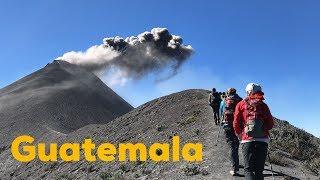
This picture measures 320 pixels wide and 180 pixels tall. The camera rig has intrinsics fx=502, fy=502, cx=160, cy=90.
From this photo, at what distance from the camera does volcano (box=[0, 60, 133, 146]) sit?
10456 cm

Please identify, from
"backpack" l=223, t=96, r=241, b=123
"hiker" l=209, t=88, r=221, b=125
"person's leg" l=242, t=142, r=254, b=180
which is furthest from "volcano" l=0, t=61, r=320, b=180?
"backpack" l=223, t=96, r=241, b=123

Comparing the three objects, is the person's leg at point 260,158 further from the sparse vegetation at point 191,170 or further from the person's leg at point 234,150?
the sparse vegetation at point 191,170

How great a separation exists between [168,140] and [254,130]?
19.7 metres

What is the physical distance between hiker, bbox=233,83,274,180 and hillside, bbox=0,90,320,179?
19.1ft

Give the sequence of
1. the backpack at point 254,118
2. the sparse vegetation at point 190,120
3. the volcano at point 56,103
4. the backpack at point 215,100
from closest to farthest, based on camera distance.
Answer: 1. the backpack at point 254,118
2. the backpack at point 215,100
3. the sparse vegetation at point 190,120
4. the volcano at point 56,103

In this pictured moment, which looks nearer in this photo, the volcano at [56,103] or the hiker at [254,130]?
the hiker at [254,130]

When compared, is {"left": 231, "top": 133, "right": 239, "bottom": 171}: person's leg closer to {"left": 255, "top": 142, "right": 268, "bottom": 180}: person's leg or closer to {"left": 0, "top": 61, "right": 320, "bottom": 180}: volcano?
{"left": 0, "top": 61, "right": 320, "bottom": 180}: volcano

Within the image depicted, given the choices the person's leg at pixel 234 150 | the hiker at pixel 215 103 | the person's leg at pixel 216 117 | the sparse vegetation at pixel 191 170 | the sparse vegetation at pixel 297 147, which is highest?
the hiker at pixel 215 103

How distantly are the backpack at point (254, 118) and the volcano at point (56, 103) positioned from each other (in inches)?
2874

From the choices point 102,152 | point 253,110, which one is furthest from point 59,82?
point 253,110

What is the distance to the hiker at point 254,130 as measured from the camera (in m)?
12.2

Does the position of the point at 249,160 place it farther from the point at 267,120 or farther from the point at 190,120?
the point at 190,120

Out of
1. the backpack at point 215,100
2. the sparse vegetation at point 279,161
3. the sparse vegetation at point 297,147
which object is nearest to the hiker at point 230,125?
the sparse vegetation at point 279,161

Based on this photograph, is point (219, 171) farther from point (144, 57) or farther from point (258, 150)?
point (144, 57)
